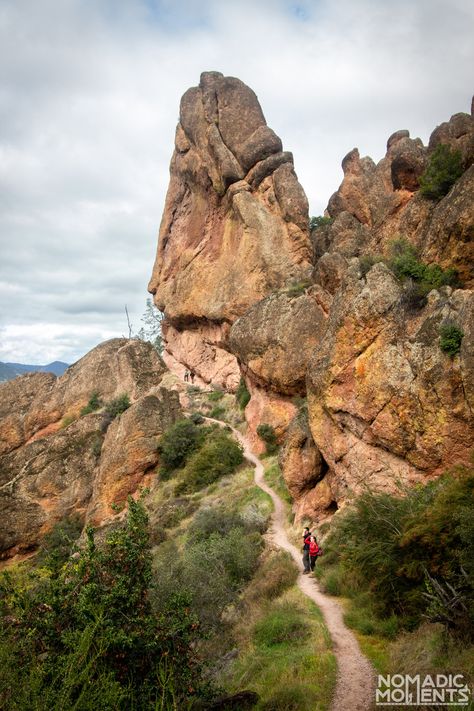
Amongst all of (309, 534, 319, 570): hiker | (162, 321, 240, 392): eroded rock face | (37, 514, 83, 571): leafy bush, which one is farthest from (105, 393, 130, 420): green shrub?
(309, 534, 319, 570): hiker

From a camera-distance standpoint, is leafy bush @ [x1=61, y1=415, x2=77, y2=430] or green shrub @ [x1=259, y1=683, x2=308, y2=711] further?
leafy bush @ [x1=61, y1=415, x2=77, y2=430]

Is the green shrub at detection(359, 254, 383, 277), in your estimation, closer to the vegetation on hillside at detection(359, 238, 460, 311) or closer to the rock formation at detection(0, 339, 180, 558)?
the vegetation on hillside at detection(359, 238, 460, 311)

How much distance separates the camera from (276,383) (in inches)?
1011

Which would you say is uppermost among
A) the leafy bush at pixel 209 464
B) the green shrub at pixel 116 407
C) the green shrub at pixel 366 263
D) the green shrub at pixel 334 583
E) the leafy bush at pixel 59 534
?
the green shrub at pixel 366 263

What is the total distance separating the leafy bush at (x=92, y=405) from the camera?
3690 cm

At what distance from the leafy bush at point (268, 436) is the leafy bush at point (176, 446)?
510cm

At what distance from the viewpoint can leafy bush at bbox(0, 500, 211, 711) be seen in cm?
585

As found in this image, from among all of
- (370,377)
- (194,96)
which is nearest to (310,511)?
(370,377)

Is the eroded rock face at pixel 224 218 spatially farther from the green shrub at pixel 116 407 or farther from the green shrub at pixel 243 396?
the green shrub at pixel 116 407

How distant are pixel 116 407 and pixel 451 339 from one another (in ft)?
87.7

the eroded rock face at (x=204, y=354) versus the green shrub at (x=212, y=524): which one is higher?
the eroded rock face at (x=204, y=354)

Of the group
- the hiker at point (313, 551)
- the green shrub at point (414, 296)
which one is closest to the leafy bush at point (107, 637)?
the hiker at point (313, 551)

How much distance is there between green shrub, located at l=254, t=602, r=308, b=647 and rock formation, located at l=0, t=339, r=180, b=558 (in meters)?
19.1

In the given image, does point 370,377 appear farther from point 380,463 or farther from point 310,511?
point 310,511
